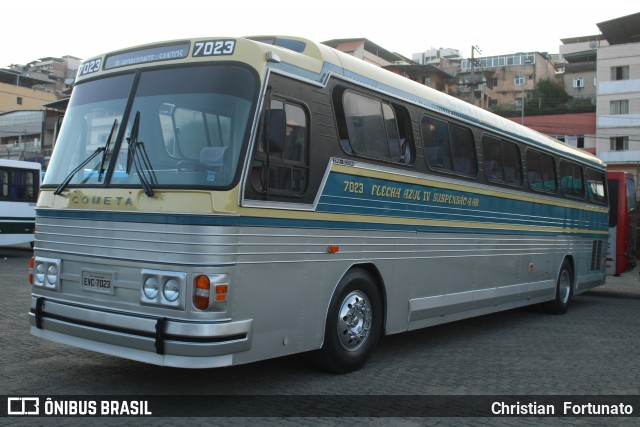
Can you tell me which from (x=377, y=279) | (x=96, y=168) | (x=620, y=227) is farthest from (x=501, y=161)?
(x=620, y=227)

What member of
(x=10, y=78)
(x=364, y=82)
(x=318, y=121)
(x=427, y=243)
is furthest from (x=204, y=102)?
(x=10, y=78)

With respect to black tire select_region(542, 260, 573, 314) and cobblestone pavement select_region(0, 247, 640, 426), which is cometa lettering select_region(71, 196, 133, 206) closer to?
cobblestone pavement select_region(0, 247, 640, 426)

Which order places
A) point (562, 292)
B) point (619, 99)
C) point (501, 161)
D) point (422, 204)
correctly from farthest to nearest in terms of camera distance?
1. point (619, 99)
2. point (562, 292)
3. point (501, 161)
4. point (422, 204)

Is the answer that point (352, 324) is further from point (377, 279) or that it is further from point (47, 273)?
point (47, 273)

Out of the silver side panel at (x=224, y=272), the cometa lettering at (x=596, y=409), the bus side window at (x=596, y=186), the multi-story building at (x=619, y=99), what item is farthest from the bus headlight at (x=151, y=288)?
the multi-story building at (x=619, y=99)

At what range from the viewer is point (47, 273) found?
616 centimetres

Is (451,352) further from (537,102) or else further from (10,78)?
(10,78)

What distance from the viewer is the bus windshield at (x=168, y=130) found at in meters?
5.46

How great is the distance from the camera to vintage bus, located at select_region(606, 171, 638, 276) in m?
16.7

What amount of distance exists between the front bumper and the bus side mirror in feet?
4.99

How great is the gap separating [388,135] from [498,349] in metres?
3.43

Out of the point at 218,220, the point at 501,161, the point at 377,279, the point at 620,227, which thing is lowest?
the point at 377,279

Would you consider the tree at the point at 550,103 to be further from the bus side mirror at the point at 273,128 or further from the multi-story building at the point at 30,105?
the bus side mirror at the point at 273,128

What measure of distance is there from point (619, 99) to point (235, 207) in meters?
55.8
